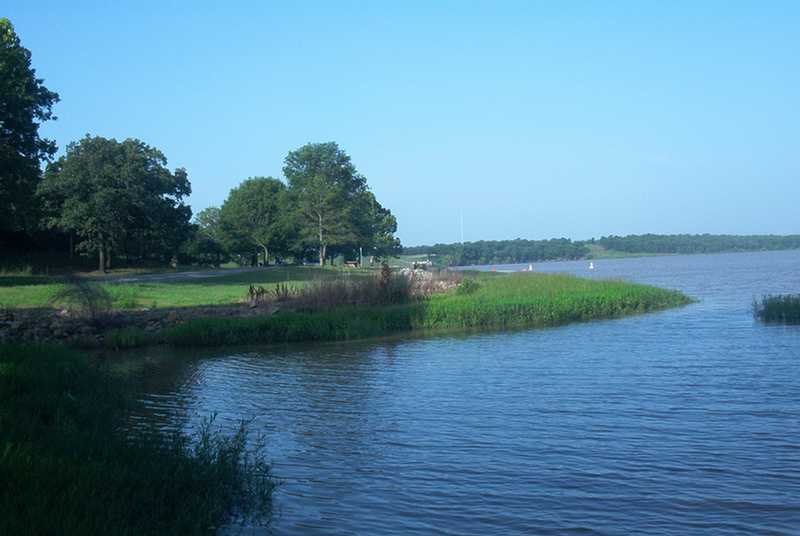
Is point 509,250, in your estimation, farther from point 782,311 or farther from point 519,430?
point 519,430

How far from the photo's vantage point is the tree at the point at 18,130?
3541 centimetres

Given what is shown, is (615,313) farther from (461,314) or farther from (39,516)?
(39,516)

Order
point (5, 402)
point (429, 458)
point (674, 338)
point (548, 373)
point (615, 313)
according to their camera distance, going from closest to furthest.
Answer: point (5, 402) → point (429, 458) → point (548, 373) → point (674, 338) → point (615, 313)

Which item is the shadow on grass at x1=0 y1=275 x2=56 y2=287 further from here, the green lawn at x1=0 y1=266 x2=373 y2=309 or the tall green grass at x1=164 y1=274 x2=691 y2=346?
the tall green grass at x1=164 y1=274 x2=691 y2=346

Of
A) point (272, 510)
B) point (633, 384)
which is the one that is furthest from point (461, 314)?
point (272, 510)

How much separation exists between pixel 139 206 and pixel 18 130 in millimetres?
15467

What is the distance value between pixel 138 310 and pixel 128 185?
25.3 meters

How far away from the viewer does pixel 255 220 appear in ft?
274

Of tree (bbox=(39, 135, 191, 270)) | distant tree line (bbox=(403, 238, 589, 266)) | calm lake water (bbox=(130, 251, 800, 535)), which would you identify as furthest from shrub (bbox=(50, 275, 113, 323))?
distant tree line (bbox=(403, 238, 589, 266))

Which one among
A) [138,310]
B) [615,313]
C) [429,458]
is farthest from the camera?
[615,313]

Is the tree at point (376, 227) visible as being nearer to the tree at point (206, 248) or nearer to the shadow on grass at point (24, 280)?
the tree at point (206, 248)

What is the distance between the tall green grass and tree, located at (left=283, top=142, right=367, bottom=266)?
134 ft

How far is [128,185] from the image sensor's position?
2021 inches

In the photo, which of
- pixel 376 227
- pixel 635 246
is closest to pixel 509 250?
pixel 635 246
